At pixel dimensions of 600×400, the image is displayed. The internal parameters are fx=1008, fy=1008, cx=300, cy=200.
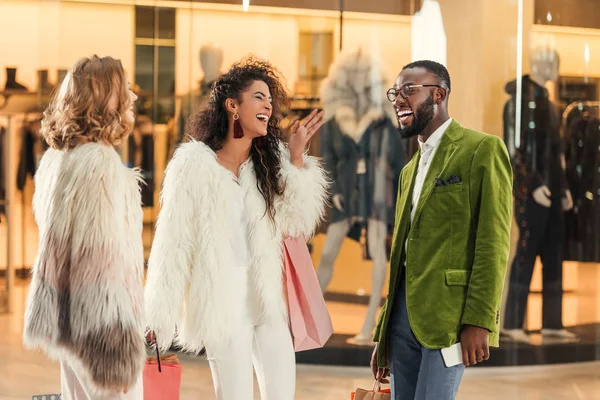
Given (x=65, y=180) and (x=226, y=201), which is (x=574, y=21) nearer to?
(x=226, y=201)

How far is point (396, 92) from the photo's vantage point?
3.04m

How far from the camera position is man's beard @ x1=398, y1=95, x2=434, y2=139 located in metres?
3.00

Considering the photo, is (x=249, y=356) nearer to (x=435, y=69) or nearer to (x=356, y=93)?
(x=435, y=69)

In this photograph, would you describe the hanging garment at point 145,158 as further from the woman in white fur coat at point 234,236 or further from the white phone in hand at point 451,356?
the white phone in hand at point 451,356

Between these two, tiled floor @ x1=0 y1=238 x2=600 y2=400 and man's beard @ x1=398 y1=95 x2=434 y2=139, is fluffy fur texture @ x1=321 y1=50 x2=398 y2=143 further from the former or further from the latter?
man's beard @ x1=398 y1=95 x2=434 y2=139

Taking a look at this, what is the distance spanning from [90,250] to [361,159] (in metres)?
3.69

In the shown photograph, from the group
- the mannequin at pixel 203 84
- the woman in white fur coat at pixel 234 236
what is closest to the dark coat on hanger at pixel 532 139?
the mannequin at pixel 203 84

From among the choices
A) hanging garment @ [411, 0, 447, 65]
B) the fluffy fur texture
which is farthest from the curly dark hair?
hanging garment @ [411, 0, 447, 65]

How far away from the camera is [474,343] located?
2.80 m

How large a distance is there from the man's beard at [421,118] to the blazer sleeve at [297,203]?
70 centimetres

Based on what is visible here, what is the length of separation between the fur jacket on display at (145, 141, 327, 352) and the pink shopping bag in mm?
53

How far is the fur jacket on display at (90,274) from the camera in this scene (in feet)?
9.92

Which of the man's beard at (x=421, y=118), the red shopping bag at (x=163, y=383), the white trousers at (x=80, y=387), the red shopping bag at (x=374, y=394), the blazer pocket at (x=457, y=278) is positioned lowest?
the red shopping bag at (x=163, y=383)

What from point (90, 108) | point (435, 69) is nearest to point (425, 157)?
point (435, 69)
